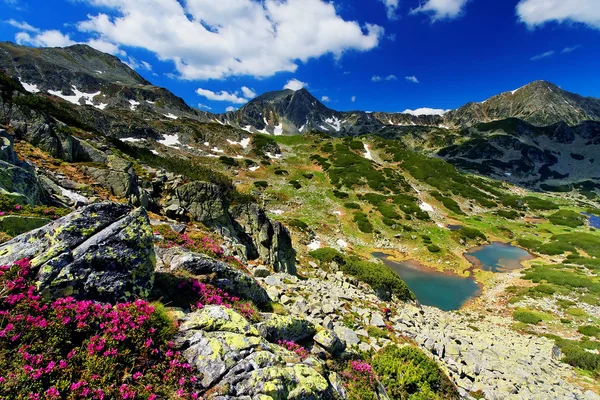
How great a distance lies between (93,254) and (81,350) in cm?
227

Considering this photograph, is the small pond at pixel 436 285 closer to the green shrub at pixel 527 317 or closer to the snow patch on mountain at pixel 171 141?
the green shrub at pixel 527 317

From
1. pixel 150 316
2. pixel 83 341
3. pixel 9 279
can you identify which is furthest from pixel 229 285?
pixel 9 279

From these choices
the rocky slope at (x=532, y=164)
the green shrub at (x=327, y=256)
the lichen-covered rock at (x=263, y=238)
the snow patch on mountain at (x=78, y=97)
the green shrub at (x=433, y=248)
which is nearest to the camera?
the lichen-covered rock at (x=263, y=238)

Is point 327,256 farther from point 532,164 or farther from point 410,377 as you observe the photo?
point 532,164

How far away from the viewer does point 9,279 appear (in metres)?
5.29

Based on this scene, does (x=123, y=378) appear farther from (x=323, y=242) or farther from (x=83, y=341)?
(x=323, y=242)

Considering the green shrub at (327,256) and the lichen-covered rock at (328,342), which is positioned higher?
the lichen-covered rock at (328,342)

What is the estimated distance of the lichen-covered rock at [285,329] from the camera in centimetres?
784

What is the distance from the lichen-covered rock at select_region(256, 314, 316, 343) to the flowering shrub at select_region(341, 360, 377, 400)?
1.60 meters

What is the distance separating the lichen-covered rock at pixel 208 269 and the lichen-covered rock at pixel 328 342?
2.67 metres

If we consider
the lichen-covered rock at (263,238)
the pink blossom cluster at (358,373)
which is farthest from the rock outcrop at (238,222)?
the pink blossom cluster at (358,373)

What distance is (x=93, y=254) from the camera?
6422 millimetres

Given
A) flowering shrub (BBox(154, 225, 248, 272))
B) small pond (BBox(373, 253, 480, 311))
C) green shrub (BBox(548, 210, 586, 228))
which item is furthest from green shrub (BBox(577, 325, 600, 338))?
green shrub (BBox(548, 210, 586, 228))

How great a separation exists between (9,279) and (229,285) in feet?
18.3
